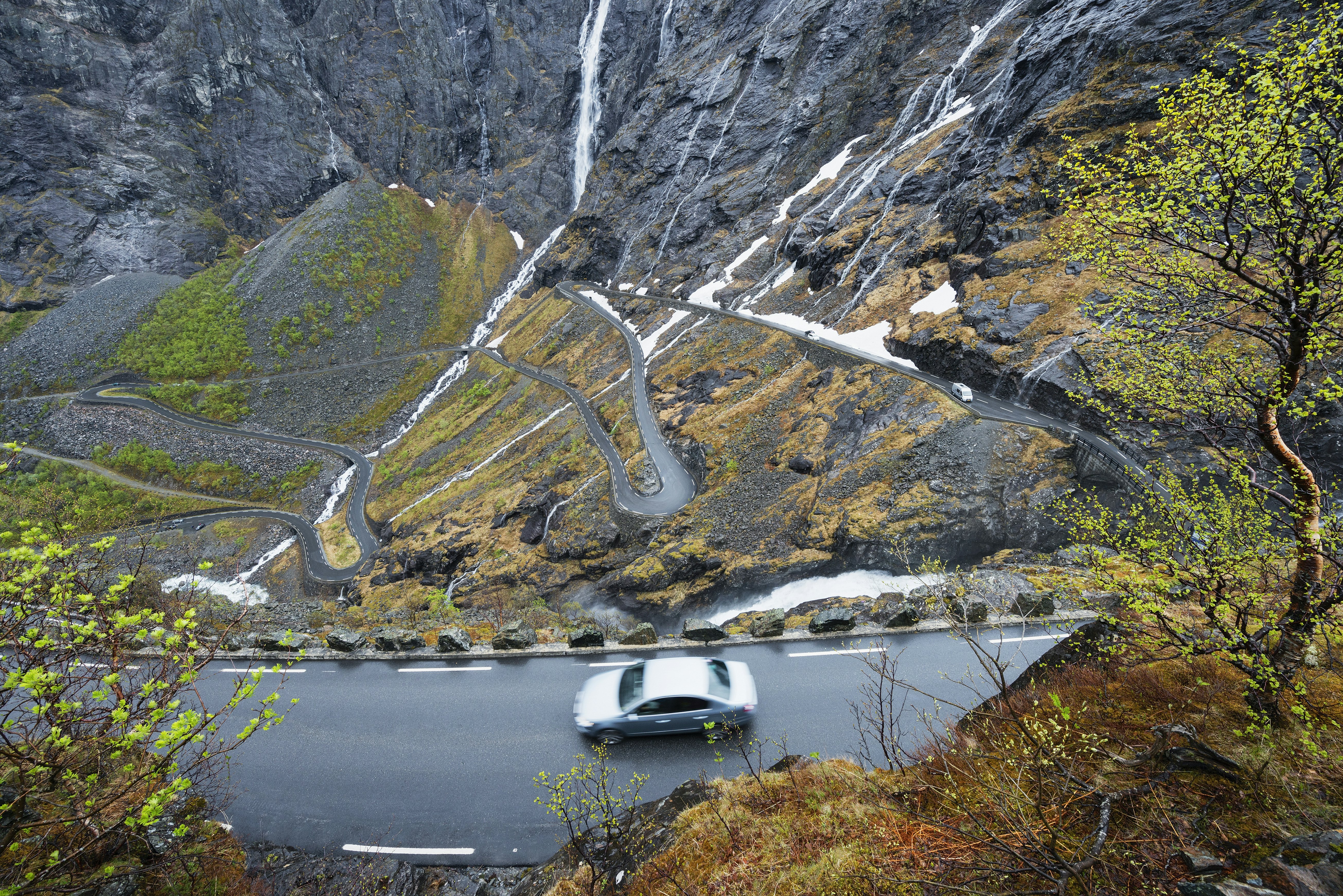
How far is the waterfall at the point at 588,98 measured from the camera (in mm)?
88062

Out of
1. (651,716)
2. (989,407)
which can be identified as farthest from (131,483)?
(989,407)

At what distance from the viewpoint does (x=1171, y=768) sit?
16.4 feet

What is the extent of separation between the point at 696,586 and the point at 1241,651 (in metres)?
17.7

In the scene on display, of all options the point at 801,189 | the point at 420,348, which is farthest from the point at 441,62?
the point at 801,189

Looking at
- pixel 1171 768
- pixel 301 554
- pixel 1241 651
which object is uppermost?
pixel 1241 651

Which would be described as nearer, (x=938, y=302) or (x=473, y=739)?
(x=473, y=739)

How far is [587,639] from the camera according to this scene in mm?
12891

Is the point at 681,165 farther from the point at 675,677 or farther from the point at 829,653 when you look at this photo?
the point at 675,677

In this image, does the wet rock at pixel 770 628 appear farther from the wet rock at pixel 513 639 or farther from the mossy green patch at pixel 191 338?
the mossy green patch at pixel 191 338

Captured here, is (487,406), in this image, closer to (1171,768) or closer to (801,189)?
(801,189)

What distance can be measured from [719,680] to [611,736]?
8.15 ft

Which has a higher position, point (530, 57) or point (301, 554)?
point (530, 57)

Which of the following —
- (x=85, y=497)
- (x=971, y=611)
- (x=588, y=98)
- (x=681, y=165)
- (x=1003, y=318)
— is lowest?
(x=85, y=497)

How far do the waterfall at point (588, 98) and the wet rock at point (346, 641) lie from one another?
288 feet
